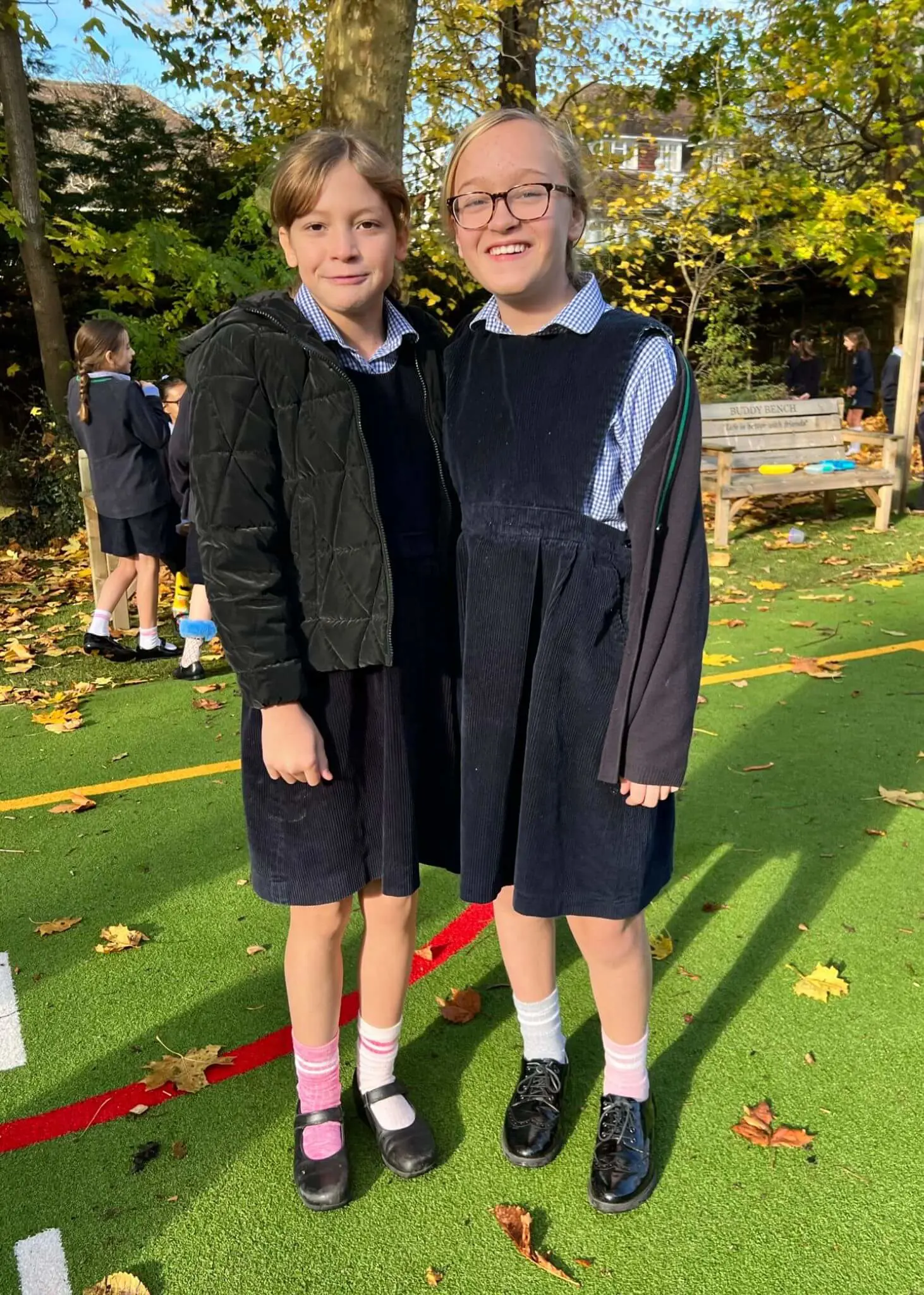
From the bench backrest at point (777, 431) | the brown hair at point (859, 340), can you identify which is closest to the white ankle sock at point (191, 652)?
the bench backrest at point (777, 431)

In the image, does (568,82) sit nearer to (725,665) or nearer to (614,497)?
(725,665)

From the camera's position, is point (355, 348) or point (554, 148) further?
point (355, 348)

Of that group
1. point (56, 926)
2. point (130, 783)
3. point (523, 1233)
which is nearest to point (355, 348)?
point (523, 1233)

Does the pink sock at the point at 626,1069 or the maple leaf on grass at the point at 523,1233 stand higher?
the pink sock at the point at 626,1069

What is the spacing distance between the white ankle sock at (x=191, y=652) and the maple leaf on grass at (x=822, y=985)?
3.97m

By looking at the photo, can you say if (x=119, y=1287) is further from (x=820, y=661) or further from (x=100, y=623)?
(x=100, y=623)

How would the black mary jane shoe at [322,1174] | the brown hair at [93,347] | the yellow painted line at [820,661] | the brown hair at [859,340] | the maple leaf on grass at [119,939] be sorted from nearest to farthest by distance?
1. the black mary jane shoe at [322,1174]
2. the maple leaf on grass at [119,939]
3. the yellow painted line at [820,661]
4. the brown hair at [93,347]
5. the brown hair at [859,340]

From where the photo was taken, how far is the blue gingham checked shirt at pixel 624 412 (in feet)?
5.86

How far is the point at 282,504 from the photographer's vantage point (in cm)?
184

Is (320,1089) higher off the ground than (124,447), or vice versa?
(124,447)

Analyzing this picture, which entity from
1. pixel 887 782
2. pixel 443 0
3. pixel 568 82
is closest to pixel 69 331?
pixel 443 0

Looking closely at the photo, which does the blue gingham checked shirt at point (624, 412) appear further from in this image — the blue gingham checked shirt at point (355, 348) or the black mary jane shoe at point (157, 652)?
the black mary jane shoe at point (157, 652)

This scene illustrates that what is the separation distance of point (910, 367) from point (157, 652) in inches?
311

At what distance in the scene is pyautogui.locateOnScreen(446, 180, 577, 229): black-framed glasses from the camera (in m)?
1.78
